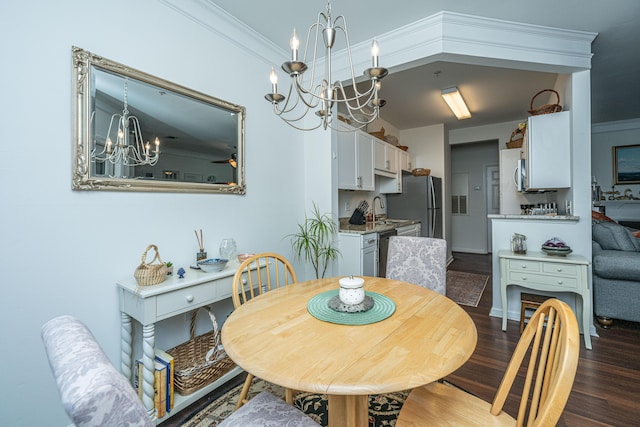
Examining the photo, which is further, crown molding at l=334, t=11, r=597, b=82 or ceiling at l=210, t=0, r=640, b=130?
crown molding at l=334, t=11, r=597, b=82

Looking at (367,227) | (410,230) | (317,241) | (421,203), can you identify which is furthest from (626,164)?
(317,241)

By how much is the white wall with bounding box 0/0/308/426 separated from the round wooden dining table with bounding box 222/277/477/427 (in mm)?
960

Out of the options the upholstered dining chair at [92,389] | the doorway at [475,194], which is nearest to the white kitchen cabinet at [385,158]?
the doorway at [475,194]

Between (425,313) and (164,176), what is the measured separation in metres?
1.78

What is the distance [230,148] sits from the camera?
7.68 feet

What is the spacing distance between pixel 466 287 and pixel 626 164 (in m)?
4.30

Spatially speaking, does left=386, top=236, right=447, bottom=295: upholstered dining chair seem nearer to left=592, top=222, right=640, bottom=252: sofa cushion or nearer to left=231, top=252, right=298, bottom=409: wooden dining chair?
left=231, top=252, right=298, bottom=409: wooden dining chair

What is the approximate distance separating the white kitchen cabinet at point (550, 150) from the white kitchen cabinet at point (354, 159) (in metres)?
1.78

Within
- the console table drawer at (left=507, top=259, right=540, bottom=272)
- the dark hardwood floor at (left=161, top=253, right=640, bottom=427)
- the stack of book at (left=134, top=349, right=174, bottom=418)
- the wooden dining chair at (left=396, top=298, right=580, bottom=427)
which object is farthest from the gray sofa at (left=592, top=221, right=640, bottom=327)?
the stack of book at (left=134, top=349, right=174, bottom=418)

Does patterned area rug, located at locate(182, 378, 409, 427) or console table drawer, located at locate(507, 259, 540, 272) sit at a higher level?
console table drawer, located at locate(507, 259, 540, 272)

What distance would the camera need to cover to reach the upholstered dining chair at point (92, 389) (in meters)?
0.48

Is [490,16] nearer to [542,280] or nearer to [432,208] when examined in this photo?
[542,280]

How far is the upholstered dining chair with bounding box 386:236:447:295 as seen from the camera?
193 cm

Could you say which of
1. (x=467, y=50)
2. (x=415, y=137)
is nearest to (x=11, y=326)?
(x=467, y=50)
